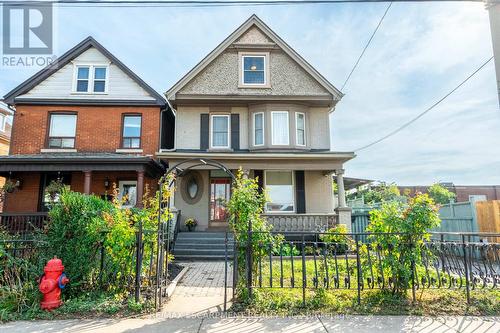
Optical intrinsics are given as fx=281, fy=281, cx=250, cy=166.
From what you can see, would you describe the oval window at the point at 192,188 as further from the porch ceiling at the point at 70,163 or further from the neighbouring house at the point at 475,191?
the neighbouring house at the point at 475,191

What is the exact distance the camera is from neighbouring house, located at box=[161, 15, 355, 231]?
12781 mm

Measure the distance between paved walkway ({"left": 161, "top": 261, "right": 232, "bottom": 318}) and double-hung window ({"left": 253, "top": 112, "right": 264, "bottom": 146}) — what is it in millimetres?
6444

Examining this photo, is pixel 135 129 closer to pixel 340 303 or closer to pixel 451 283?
pixel 340 303

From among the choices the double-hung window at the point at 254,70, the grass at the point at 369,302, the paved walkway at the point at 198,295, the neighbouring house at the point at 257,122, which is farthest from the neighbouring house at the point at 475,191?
the paved walkway at the point at 198,295

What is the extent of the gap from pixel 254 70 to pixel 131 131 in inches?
269

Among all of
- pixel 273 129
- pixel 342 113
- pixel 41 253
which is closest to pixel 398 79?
pixel 342 113

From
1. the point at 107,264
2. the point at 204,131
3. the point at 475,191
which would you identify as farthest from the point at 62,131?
the point at 475,191

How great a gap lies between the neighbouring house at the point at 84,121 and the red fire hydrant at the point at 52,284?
26.6ft

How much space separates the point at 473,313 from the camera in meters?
4.78

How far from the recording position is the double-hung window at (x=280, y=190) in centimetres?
1288

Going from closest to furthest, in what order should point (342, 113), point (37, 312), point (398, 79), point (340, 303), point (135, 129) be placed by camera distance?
point (37, 312) < point (340, 303) < point (398, 79) < point (135, 129) < point (342, 113)

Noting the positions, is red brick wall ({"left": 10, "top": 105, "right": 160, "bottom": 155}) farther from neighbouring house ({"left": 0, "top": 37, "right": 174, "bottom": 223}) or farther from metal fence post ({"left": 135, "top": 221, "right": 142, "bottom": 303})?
metal fence post ({"left": 135, "top": 221, "right": 142, "bottom": 303})

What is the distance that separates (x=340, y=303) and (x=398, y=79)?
11693 mm

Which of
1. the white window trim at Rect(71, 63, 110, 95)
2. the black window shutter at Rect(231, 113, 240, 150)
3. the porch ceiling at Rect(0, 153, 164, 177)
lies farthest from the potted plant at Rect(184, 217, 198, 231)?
the white window trim at Rect(71, 63, 110, 95)
